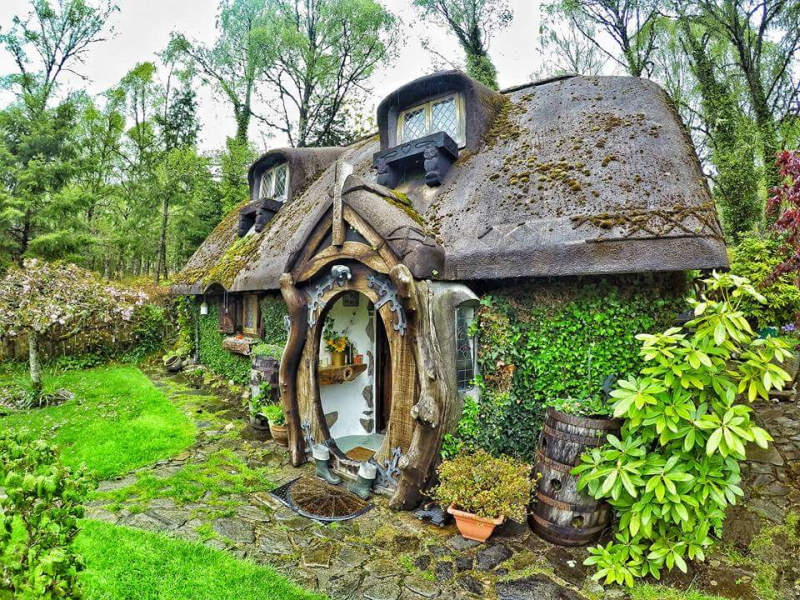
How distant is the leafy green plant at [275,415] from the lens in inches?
260

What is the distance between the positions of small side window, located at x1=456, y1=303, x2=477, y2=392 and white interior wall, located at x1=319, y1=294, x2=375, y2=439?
250cm

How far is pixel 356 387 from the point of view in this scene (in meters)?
7.28

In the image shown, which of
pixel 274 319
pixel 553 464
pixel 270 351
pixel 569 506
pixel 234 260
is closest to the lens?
pixel 569 506

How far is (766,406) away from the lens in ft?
24.9

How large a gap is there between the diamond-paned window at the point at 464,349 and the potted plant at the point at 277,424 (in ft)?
10.5

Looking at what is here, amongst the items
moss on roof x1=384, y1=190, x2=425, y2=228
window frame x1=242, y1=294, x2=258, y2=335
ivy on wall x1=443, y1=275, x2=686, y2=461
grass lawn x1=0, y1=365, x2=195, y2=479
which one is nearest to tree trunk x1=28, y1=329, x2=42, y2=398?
grass lawn x1=0, y1=365, x2=195, y2=479

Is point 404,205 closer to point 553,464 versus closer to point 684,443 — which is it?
point 553,464

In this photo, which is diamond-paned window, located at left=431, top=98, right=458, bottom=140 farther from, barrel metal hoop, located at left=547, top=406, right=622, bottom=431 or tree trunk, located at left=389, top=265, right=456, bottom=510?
barrel metal hoop, located at left=547, top=406, right=622, bottom=431

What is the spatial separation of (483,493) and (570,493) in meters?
0.83

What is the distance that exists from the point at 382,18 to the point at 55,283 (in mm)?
14447

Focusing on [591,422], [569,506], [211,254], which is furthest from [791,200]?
[211,254]

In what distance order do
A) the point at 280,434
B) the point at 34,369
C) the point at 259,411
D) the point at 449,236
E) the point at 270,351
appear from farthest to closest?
the point at 34,369, the point at 270,351, the point at 259,411, the point at 280,434, the point at 449,236

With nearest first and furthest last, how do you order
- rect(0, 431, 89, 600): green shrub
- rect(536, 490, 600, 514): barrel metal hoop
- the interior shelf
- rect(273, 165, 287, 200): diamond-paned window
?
1. rect(0, 431, 89, 600): green shrub
2. rect(536, 490, 600, 514): barrel metal hoop
3. the interior shelf
4. rect(273, 165, 287, 200): diamond-paned window

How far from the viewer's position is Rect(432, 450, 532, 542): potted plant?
12.9ft
